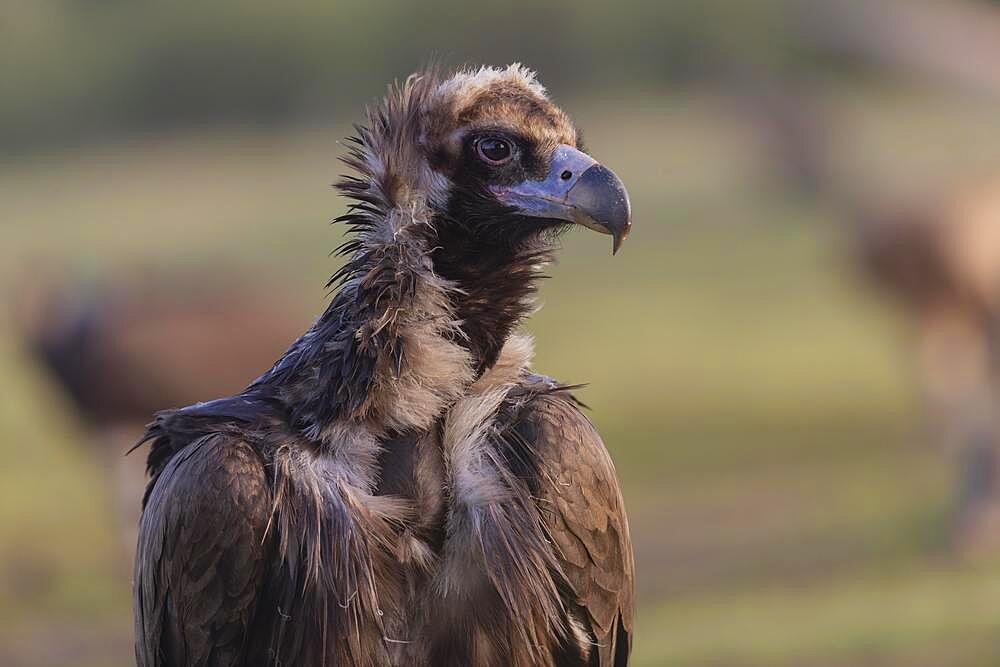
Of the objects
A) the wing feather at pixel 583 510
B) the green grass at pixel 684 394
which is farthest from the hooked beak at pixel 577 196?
the green grass at pixel 684 394

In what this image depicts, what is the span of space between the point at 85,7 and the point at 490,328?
23224 mm

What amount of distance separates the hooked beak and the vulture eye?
2.4 inches

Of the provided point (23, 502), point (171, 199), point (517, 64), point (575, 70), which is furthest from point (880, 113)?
point (517, 64)

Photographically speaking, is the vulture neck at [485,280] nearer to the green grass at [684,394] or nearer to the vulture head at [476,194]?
the vulture head at [476,194]

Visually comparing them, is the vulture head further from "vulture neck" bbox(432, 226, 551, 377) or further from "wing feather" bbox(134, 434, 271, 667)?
"wing feather" bbox(134, 434, 271, 667)

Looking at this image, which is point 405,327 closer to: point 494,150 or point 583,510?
point 494,150

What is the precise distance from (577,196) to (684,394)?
10.0 meters

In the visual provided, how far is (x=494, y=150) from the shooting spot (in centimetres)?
326

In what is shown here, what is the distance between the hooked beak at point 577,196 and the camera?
3.14 metres

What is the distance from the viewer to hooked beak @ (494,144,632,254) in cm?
314

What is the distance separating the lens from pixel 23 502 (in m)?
11.2

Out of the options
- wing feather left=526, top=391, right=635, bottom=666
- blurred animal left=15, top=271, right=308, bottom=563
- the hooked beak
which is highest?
the hooked beak

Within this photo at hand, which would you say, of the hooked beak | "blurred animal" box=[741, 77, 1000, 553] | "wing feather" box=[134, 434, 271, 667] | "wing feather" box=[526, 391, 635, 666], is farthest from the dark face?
"blurred animal" box=[741, 77, 1000, 553]

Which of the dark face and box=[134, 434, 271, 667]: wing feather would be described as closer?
box=[134, 434, 271, 667]: wing feather
